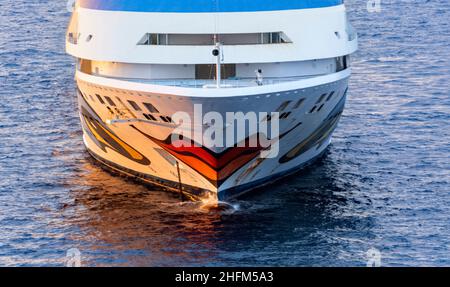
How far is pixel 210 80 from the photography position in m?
55.6

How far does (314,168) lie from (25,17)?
5733cm

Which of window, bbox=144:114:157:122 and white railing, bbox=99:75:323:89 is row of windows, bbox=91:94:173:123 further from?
white railing, bbox=99:75:323:89

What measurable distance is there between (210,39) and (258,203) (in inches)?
280

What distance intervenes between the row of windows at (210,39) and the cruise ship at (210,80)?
0.04 meters

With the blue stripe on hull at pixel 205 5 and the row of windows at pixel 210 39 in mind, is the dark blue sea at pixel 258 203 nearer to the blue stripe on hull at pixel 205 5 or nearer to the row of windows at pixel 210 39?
the row of windows at pixel 210 39

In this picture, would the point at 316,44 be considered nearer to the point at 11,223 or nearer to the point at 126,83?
the point at 126,83

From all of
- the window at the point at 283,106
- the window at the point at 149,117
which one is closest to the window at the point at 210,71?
the window at the point at 149,117

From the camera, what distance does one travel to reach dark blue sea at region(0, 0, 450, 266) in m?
51.3

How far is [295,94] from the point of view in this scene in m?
54.4

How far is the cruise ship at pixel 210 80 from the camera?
2125 inches

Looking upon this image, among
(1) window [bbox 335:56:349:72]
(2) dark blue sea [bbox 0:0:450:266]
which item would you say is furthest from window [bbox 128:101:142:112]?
(1) window [bbox 335:56:349:72]

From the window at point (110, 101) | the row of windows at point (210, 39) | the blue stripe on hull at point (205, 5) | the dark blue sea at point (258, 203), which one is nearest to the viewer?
the dark blue sea at point (258, 203)

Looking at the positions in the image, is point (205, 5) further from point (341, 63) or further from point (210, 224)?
point (210, 224)

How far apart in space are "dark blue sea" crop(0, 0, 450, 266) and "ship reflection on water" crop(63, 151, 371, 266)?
0.07m
